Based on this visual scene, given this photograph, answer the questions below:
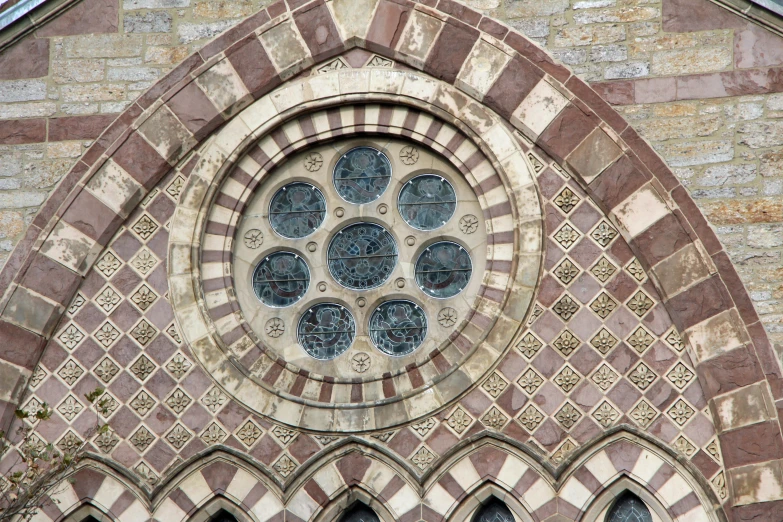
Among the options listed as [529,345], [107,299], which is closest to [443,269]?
[529,345]

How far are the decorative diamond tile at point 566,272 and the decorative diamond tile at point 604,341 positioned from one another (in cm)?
52

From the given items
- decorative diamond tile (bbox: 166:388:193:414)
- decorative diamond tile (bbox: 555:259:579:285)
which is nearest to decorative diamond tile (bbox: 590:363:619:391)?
decorative diamond tile (bbox: 555:259:579:285)

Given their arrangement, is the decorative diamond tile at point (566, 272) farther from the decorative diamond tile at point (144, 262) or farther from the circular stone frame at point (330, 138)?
the decorative diamond tile at point (144, 262)

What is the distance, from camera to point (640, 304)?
14875mm

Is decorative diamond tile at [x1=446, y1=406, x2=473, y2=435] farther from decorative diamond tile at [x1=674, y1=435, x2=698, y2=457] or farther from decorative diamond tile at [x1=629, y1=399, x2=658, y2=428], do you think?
decorative diamond tile at [x1=674, y1=435, x2=698, y2=457]

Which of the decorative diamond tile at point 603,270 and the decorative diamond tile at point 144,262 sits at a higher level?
the decorative diamond tile at point 603,270

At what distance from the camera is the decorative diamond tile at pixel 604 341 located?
14.8 m

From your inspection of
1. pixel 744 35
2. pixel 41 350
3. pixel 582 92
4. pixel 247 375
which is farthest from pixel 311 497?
pixel 744 35

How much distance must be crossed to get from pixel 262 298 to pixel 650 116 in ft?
12.1

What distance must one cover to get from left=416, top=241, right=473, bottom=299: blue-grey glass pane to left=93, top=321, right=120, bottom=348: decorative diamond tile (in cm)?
264

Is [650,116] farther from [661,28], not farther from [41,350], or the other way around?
[41,350]

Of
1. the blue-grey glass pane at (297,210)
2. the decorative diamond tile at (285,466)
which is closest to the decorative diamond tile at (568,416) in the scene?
the decorative diamond tile at (285,466)

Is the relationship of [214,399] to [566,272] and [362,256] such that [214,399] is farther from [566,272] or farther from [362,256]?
[566,272]

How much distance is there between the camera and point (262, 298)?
1564cm
